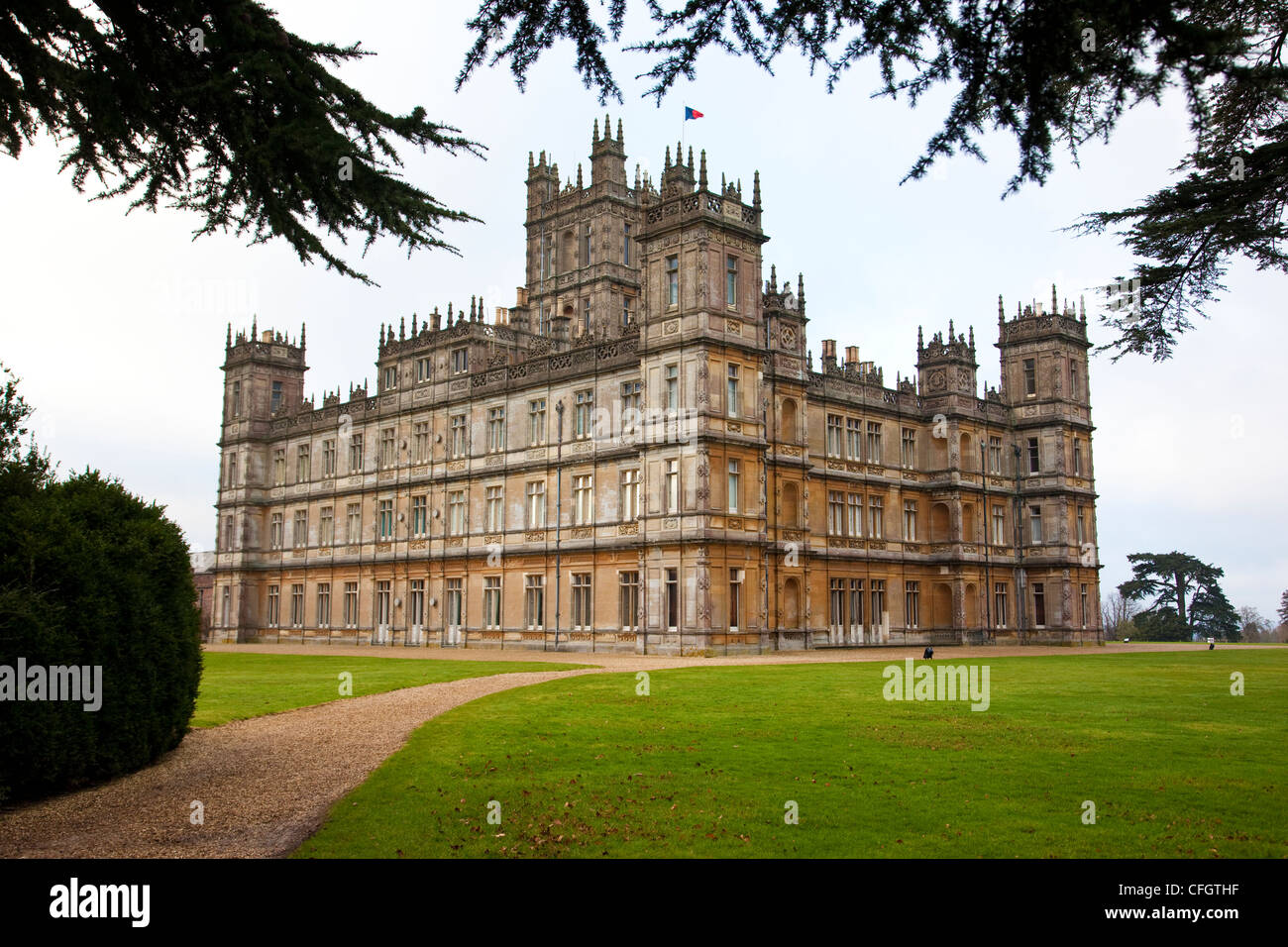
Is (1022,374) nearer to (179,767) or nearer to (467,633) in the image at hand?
(467,633)

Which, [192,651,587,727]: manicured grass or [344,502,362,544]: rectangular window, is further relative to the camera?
[344,502,362,544]: rectangular window

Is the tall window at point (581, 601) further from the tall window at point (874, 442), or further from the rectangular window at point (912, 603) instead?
the rectangular window at point (912, 603)

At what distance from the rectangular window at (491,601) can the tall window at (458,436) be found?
635cm

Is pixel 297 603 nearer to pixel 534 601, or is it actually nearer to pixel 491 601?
pixel 491 601

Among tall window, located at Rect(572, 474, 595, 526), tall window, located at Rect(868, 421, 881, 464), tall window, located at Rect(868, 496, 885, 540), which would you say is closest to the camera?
tall window, located at Rect(572, 474, 595, 526)

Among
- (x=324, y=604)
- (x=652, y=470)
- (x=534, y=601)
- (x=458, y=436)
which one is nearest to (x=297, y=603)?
(x=324, y=604)

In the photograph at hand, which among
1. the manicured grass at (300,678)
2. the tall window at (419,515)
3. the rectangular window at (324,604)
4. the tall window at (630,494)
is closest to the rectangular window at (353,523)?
the rectangular window at (324,604)

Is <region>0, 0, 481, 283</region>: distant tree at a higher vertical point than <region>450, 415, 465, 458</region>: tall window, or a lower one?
lower

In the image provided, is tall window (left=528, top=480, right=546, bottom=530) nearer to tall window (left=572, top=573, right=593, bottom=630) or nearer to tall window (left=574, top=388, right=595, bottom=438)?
tall window (left=574, top=388, right=595, bottom=438)

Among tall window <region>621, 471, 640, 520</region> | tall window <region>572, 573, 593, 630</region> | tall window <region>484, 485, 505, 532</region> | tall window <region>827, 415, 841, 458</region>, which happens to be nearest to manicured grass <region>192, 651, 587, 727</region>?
tall window <region>572, 573, 593, 630</region>

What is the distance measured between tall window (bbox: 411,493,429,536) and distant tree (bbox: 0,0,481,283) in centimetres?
4059

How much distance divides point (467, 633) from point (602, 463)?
446 inches

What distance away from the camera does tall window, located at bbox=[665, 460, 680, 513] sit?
37.4 meters

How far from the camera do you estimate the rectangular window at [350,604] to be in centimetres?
5316
